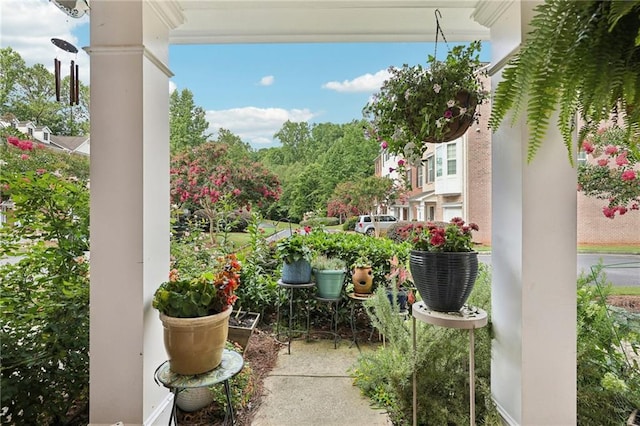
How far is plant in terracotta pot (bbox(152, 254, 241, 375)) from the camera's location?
1251mm

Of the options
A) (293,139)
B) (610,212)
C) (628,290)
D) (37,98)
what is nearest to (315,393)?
(628,290)

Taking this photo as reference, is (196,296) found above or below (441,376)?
above

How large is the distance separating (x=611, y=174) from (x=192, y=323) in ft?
8.79

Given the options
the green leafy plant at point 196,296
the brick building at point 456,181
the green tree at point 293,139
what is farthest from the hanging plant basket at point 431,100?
the brick building at point 456,181

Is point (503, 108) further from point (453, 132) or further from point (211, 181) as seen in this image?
point (211, 181)

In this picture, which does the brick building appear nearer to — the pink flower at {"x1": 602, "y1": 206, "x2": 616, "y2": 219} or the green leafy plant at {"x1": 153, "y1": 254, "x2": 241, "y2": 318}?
the pink flower at {"x1": 602, "y1": 206, "x2": 616, "y2": 219}

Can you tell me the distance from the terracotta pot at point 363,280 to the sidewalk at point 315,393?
50 centimetres

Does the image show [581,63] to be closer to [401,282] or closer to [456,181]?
[401,282]

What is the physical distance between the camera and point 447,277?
1312mm

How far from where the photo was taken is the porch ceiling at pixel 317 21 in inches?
60.8

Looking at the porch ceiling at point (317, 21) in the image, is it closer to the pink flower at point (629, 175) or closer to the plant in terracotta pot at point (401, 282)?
the pink flower at point (629, 175)

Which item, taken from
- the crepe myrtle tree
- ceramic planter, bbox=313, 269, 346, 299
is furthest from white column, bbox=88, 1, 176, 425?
the crepe myrtle tree

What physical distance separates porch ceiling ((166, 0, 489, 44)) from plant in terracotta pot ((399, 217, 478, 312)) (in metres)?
1.20

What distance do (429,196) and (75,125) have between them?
7.85m
